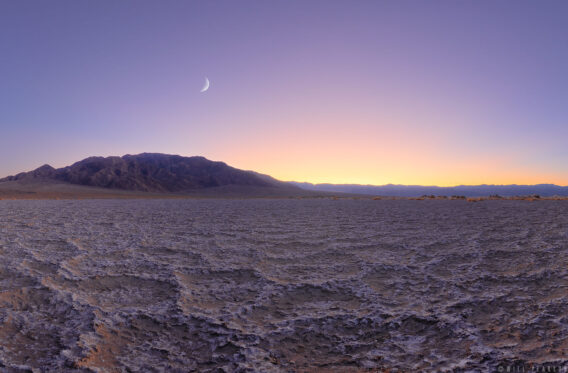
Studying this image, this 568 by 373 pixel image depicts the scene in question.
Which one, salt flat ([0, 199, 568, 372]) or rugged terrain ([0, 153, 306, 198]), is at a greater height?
rugged terrain ([0, 153, 306, 198])

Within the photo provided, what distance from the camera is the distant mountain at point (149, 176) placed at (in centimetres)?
5495

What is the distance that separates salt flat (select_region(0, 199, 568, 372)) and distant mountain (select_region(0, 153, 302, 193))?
52.4 meters

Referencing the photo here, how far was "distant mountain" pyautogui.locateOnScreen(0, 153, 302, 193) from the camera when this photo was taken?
180ft

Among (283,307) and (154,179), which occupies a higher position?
(154,179)

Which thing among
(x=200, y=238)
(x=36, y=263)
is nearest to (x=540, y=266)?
(x=200, y=238)

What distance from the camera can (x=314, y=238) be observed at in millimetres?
5129

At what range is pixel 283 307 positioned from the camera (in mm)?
2320

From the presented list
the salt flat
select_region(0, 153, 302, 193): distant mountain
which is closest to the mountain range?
select_region(0, 153, 302, 193): distant mountain

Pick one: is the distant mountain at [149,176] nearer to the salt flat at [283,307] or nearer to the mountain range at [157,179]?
the mountain range at [157,179]

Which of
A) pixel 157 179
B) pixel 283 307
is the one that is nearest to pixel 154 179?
pixel 157 179

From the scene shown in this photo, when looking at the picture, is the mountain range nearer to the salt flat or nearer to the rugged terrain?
the rugged terrain

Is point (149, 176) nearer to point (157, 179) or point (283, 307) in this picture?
point (157, 179)

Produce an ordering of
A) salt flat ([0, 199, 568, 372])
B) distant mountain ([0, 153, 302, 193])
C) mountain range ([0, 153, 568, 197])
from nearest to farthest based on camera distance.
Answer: salt flat ([0, 199, 568, 372]) < mountain range ([0, 153, 568, 197]) < distant mountain ([0, 153, 302, 193])

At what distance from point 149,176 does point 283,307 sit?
6240cm
